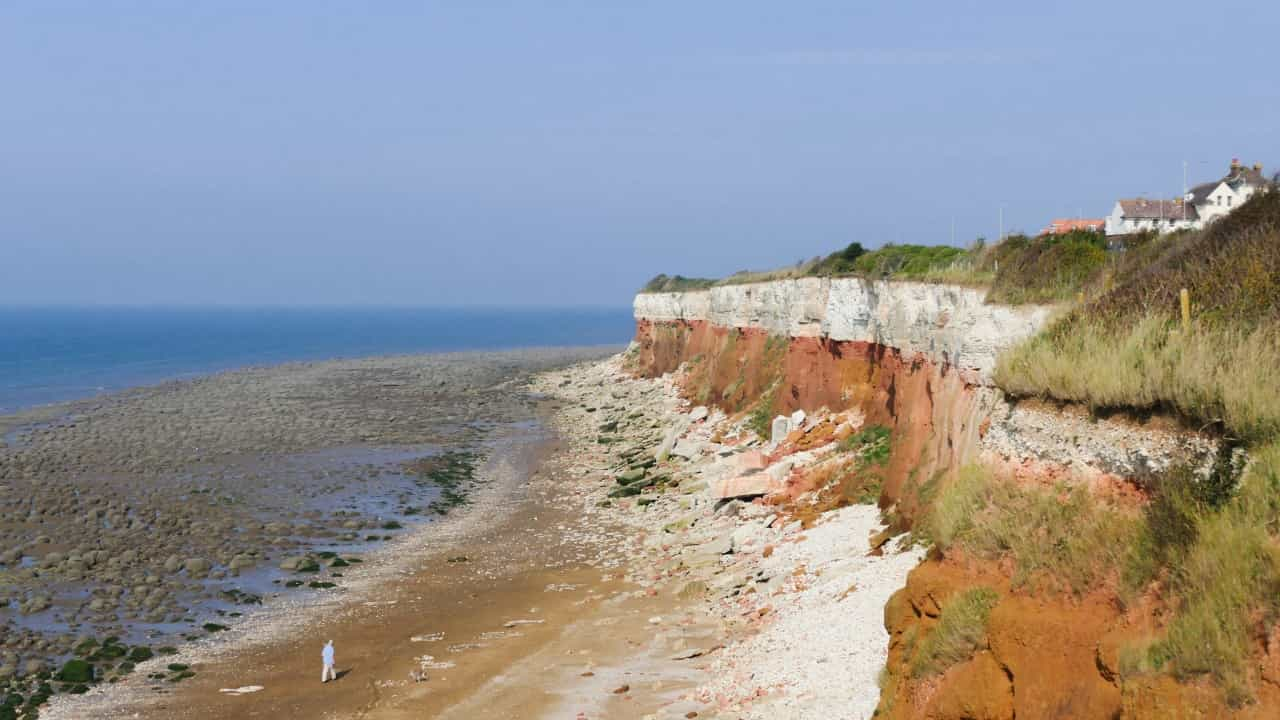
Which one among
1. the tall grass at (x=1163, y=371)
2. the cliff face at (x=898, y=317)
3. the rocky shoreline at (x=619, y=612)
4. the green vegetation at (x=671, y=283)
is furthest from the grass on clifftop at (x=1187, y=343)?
the green vegetation at (x=671, y=283)

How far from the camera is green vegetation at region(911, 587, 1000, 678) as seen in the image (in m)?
9.22

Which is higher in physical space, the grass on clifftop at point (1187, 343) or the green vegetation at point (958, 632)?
the grass on clifftop at point (1187, 343)

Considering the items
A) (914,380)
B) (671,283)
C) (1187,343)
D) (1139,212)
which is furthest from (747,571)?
(671,283)

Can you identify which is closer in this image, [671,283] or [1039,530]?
[1039,530]

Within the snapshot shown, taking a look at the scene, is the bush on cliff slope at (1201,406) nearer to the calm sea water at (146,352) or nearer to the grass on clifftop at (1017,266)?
the grass on clifftop at (1017,266)

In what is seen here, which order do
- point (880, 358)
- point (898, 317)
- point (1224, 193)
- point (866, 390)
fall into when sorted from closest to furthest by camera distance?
1. point (898, 317)
2. point (880, 358)
3. point (866, 390)
4. point (1224, 193)

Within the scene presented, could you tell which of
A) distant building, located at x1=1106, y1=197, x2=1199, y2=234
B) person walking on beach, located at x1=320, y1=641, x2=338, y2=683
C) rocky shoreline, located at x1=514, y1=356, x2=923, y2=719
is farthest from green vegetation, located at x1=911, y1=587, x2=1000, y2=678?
distant building, located at x1=1106, y1=197, x2=1199, y2=234

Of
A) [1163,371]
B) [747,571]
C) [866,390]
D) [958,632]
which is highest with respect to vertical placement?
[1163,371]

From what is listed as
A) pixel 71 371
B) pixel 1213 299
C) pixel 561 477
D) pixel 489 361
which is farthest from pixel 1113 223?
pixel 71 371

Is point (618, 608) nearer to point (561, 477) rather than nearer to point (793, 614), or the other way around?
point (793, 614)

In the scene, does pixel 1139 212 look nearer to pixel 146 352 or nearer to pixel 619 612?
pixel 619 612

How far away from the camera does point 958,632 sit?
935cm

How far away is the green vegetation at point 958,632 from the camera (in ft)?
30.2

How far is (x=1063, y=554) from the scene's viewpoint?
8.88m
